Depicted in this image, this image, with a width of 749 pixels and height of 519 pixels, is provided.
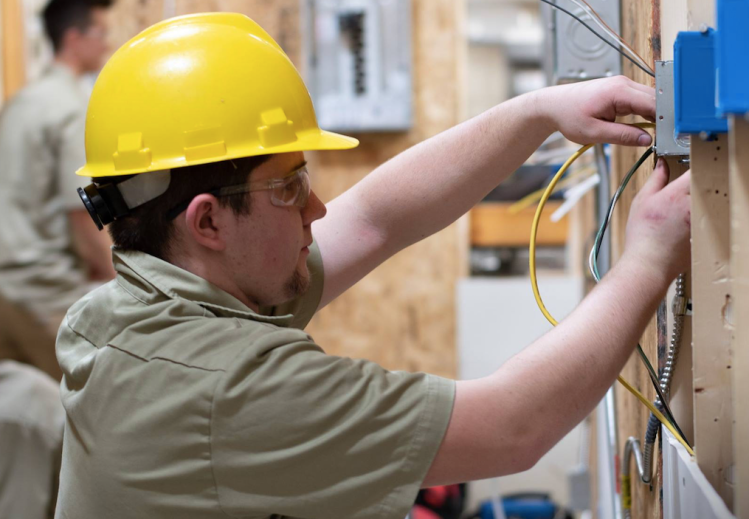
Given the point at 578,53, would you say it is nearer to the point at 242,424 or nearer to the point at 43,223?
the point at 242,424

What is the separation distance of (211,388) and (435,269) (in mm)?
2442

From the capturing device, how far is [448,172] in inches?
44.7

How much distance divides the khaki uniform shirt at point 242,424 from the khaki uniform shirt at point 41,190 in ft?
5.74

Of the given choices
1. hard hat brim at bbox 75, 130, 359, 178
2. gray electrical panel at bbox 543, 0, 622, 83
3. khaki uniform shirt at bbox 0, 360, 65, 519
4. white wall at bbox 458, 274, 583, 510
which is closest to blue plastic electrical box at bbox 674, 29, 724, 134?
hard hat brim at bbox 75, 130, 359, 178

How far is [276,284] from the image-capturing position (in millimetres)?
980

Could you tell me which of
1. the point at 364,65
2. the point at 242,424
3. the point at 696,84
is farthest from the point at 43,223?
the point at 696,84

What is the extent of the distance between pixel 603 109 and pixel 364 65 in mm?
2293

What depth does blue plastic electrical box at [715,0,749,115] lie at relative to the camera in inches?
23.0

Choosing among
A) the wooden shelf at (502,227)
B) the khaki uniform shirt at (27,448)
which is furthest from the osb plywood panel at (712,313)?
the wooden shelf at (502,227)

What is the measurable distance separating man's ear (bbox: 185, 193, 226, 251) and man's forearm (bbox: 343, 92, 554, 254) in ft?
1.06

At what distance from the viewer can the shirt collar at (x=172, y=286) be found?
0.91 meters

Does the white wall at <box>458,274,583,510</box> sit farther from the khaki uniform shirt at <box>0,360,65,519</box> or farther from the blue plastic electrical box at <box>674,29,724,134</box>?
the blue plastic electrical box at <box>674,29,724,134</box>

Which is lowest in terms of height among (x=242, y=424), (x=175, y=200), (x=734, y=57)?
(x=242, y=424)

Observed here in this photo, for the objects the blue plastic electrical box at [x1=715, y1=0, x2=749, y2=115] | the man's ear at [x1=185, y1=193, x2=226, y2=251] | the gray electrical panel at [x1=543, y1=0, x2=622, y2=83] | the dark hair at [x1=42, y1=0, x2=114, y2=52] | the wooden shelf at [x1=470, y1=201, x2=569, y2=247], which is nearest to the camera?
the blue plastic electrical box at [x1=715, y1=0, x2=749, y2=115]
